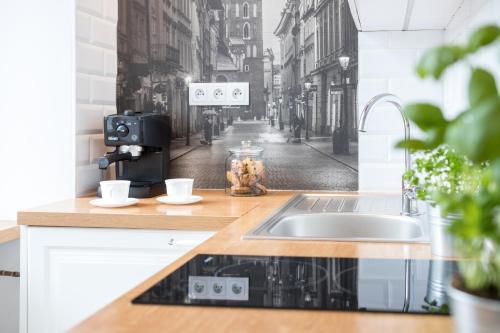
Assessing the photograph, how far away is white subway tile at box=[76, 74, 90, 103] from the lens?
2303 mm

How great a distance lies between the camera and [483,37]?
44cm

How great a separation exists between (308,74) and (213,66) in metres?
0.40

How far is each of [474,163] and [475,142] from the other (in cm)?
6

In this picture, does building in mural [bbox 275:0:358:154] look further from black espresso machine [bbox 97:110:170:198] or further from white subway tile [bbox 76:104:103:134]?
white subway tile [bbox 76:104:103:134]

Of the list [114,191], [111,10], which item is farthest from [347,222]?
[111,10]

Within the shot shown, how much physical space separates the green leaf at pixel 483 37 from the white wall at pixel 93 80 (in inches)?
79.1

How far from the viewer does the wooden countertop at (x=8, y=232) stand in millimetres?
2127

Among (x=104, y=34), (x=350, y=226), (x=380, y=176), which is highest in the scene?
(x=104, y=34)

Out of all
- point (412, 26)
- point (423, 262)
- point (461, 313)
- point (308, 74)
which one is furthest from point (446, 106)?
point (461, 313)

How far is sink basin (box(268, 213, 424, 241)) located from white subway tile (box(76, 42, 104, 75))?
1.04m

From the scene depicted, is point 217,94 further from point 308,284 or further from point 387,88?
point 308,284

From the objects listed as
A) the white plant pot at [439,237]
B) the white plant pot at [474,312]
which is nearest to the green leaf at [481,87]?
the white plant pot at [474,312]

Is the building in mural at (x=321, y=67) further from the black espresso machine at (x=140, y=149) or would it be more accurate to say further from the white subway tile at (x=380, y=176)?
the black espresso machine at (x=140, y=149)

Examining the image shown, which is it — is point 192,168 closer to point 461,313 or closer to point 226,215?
point 226,215
